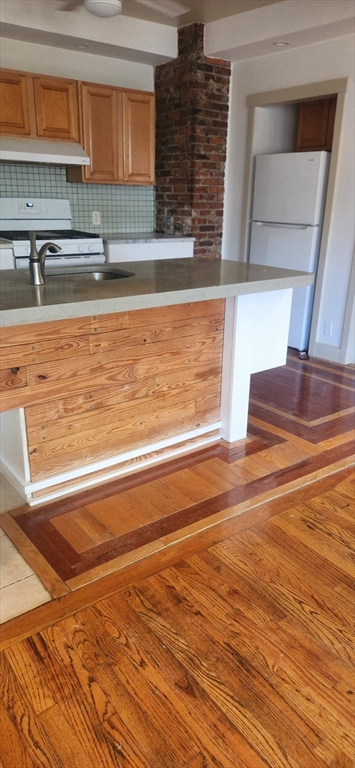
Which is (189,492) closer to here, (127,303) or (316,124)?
(127,303)

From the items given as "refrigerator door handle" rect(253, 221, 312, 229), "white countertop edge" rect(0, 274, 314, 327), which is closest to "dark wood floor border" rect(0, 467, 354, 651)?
"white countertop edge" rect(0, 274, 314, 327)

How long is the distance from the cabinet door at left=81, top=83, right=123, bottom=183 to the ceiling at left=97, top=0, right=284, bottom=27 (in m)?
0.55

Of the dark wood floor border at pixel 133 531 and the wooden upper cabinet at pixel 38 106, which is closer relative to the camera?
the dark wood floor border at pixel 133 531

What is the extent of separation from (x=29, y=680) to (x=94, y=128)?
152 inches

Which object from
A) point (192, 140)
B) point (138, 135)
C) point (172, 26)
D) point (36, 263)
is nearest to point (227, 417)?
point (36, 263)

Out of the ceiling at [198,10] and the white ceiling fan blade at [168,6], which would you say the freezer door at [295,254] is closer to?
the ceiling at [198,10]

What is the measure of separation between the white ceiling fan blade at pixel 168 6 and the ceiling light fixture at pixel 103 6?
0.57m

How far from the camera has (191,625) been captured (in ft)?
5.24

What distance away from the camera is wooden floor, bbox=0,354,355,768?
126cm

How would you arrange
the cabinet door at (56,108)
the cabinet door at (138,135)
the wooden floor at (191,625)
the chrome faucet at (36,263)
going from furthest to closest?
the cabinet door at (138,135) < the cabinet door at (56,108) < the chrome faucet at (36,263) < the wooden floor at (191,625)

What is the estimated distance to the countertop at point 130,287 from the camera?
1.74m

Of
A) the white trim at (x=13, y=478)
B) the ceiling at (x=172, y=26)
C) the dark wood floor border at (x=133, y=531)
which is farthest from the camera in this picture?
the ceiling at (x=172, y=26)

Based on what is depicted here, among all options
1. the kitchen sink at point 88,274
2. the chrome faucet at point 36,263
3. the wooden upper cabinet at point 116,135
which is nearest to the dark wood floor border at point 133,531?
the chrome faucet at point 36,263

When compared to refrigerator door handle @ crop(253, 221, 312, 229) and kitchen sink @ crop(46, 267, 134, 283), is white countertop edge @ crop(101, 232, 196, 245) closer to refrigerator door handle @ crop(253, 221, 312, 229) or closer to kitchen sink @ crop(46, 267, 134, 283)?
refrigerator door handle @ crop(253, 221, 312, 229)
